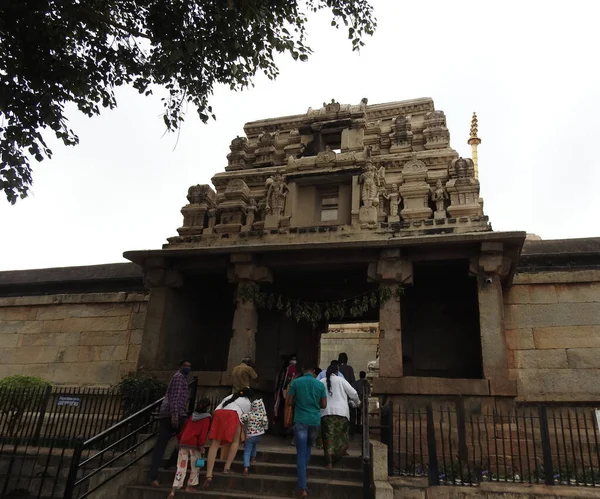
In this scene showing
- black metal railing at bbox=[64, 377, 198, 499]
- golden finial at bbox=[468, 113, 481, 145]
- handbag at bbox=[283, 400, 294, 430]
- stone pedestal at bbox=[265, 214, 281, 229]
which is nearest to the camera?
black metal railing at bbox=[64, 377, 198, 499]

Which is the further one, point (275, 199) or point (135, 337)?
point (135, 337)

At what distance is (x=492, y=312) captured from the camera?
345 inches

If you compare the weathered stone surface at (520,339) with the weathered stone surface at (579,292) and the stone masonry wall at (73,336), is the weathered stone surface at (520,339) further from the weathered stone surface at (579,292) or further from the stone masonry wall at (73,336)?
the stone masonry wall at (73,336)

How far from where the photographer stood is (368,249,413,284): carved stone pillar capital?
30.6 feet

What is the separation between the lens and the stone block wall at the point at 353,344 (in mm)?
20016

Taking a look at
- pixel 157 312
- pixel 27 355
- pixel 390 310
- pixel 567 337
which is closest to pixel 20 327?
pixel 27 355

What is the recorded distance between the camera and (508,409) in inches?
312

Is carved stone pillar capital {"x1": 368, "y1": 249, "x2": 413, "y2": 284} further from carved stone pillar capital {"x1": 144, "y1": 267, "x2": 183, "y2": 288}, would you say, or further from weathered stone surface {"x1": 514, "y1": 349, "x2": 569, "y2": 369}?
carved stone pillar capital {"x1": 144, "y1": 267, "x2": 183, "y2": 288}

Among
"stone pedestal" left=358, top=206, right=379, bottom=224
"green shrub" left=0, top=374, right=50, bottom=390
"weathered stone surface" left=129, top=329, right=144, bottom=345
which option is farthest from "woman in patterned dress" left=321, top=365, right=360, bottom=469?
"weathered stone surface" left=129, top=329, right=144, bottom=345

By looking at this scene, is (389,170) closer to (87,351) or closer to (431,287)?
(431,287)

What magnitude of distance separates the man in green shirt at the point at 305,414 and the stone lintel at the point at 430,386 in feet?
7.49

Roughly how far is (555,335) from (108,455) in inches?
334

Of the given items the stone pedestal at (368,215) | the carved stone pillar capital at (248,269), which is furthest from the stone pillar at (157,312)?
the stone pedestal at (368,215)

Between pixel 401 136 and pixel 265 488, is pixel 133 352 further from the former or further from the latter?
pixel 401 136
